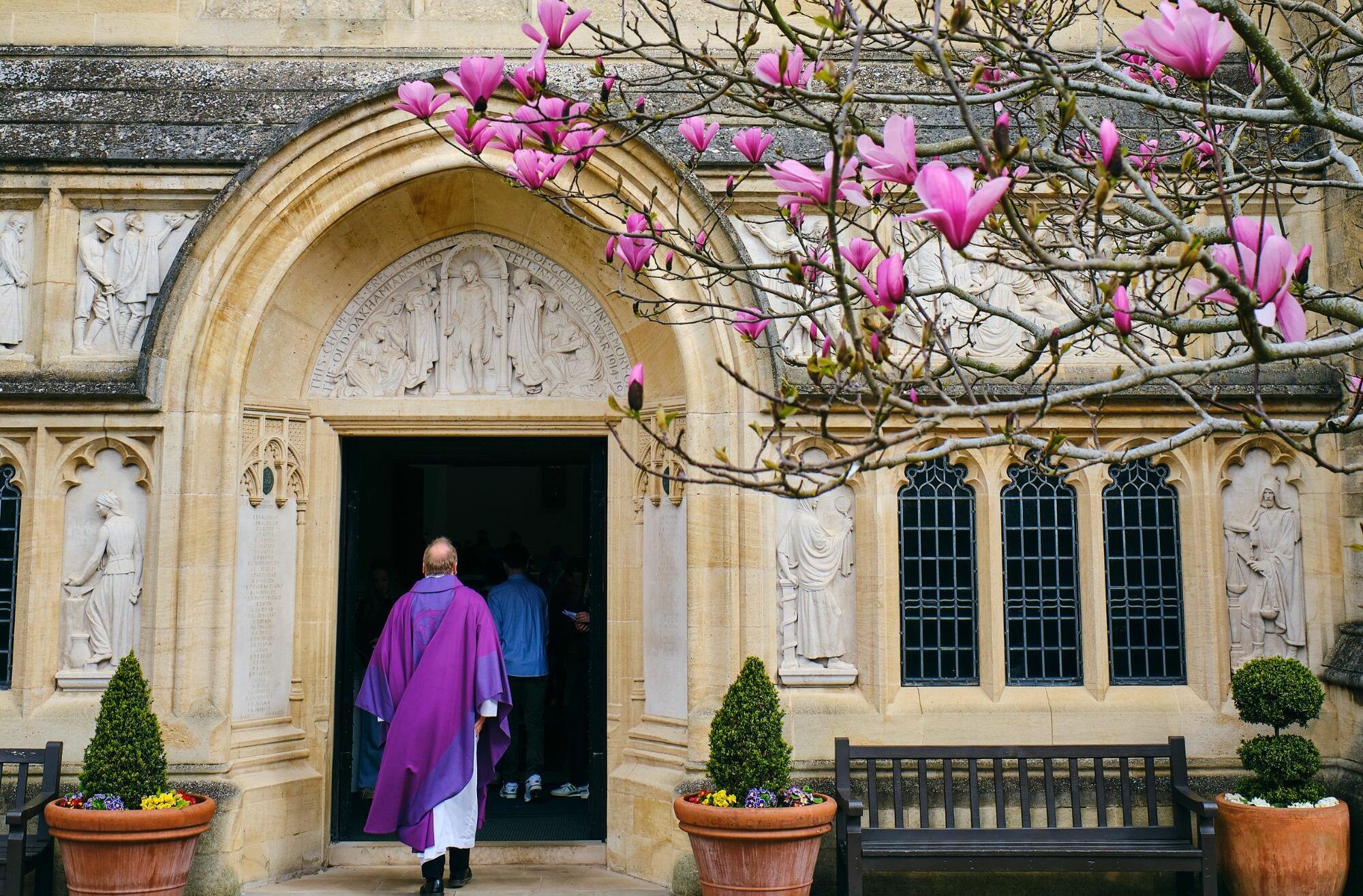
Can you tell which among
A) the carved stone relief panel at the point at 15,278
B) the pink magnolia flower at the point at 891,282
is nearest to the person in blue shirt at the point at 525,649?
the carved stone relief panel at the point at 15,278

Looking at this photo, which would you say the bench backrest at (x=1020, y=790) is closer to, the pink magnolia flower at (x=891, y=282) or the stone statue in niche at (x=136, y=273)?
the pink magnolia flower at (x=891, y=282)

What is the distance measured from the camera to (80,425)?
7.09 metres

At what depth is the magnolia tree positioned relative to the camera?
3.43 meters

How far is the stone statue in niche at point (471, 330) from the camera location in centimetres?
795

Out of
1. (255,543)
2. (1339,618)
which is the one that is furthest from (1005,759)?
(255,543)

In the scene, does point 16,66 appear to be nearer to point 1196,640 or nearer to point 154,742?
point 154,742

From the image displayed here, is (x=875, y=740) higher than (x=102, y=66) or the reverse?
the reverse

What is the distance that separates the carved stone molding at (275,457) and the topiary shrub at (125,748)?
1.41 metres

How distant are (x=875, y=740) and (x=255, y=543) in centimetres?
370

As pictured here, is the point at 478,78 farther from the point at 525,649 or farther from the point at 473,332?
the point at 525,649

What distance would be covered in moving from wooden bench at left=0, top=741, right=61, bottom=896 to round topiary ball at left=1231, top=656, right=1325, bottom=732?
613 cm

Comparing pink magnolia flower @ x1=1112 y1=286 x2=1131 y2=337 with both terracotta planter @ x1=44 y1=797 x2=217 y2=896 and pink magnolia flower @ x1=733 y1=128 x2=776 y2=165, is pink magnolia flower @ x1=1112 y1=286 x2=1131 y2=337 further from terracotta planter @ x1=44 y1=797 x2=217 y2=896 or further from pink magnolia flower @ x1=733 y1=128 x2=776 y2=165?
terracotta planter @ x1=44 y1=797 x2=217 y2=896

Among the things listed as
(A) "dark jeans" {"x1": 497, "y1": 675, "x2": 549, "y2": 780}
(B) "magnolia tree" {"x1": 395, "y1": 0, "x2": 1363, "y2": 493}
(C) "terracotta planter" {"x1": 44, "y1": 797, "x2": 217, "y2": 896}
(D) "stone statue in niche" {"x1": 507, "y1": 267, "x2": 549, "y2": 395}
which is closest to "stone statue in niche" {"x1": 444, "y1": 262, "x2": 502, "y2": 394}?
(D) "stone statue in niche" {"x1": 507, "y1": 267, "x2": 549, "y2": 395}

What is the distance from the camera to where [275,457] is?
7570 mm
